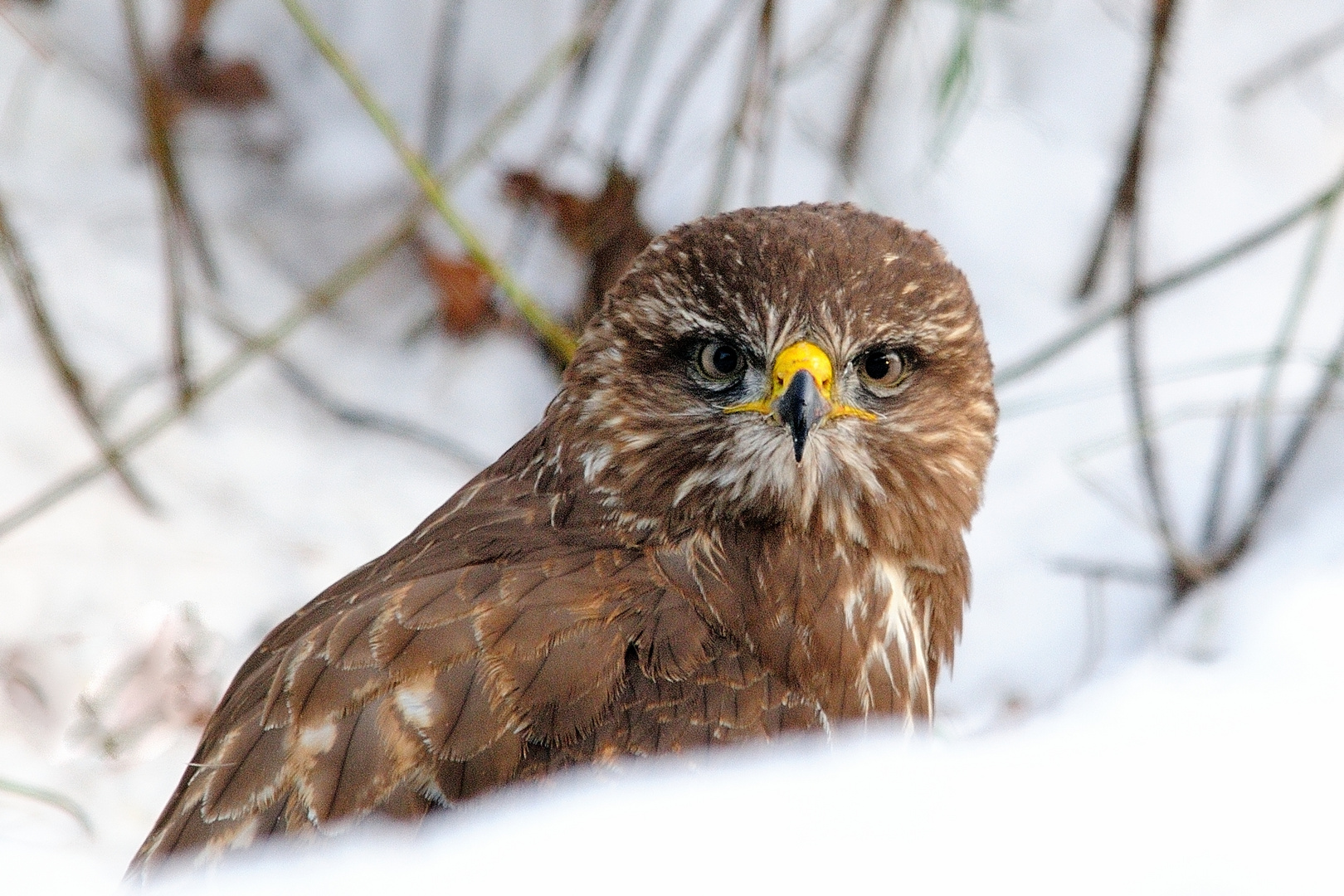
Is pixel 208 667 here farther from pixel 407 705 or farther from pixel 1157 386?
pixel 1157 386

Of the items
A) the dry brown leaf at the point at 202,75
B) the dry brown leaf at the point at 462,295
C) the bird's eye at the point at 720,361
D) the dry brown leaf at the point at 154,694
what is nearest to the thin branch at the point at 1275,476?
the bird's eye at the point at 720,361

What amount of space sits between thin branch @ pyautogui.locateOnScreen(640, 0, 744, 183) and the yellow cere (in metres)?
1.99

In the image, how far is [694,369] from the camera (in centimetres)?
238

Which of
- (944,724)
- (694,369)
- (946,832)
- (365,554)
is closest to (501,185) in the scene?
(365,554)

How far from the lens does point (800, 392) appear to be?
7.29ft

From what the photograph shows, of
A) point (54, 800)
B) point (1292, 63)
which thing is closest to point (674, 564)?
point (54, 800)

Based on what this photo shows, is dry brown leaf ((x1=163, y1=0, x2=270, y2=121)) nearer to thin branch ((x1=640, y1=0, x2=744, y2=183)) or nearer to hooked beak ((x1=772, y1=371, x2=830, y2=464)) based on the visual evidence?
thin branch ((x1=640, y1=0, x2=744, y2=183))

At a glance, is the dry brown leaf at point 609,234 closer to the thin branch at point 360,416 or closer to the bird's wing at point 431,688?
the thin branch at point 360,416

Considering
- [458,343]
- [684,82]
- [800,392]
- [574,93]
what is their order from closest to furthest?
[800,392] → [684,82] → [574,93] → [458,343]

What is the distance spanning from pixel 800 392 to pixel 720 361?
18 cm

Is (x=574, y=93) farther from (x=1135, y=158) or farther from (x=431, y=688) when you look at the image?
(x=431, y=688)

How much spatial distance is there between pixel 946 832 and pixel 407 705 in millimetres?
1200

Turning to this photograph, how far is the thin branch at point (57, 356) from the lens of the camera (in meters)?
3.41

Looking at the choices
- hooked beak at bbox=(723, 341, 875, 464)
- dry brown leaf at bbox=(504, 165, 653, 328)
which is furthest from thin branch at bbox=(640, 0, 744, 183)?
hooked beak at bbox=(723, 341, 875, 464)
